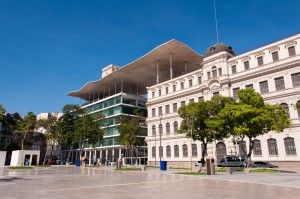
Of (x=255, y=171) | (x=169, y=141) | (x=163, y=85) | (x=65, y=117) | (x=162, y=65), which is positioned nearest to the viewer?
(x=255, y=171)

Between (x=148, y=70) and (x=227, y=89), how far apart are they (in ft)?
88.4

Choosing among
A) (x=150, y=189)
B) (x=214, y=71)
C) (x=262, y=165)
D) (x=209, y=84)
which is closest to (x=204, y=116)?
(x=262, y=165)

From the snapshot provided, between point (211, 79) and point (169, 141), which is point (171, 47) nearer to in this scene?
point (211, 79)

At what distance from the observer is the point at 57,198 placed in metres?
9.07

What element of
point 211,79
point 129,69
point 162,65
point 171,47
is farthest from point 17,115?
point 211,79

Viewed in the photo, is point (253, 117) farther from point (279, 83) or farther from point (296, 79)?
point (279, 83)

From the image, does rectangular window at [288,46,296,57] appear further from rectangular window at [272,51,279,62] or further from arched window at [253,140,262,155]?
arched window at [253,140,262,155]

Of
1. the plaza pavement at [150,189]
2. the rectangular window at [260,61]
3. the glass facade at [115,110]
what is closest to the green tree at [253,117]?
the plaza pavement at [150,189]

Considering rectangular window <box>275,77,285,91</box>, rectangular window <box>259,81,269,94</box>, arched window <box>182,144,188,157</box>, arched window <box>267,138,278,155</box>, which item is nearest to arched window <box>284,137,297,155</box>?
arched window <box>267,138,278,155</box>

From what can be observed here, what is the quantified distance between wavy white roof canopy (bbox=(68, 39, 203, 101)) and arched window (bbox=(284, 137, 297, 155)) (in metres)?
29.6

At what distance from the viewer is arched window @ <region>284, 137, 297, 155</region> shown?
35125mm

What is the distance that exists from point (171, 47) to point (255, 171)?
37.2 metres

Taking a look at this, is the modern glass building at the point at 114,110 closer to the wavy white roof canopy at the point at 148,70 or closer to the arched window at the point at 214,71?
the wavy white roof canopy at the point at 148,70

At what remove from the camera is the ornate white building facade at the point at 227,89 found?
36312 mm
